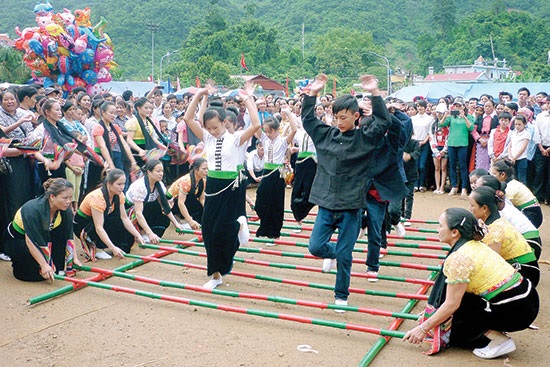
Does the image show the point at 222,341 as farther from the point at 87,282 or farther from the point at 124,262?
the point at 124,262

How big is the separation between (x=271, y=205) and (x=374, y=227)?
167 cm

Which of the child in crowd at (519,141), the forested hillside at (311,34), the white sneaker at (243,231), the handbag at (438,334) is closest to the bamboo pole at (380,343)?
the handbag at (438,334)

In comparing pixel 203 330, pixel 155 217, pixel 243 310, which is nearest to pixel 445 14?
pixel 155 217

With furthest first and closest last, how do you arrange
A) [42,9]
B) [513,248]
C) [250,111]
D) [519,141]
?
[42,9] < [519,141] < [250,111] < [513,248]

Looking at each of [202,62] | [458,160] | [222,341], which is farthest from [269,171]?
[202,62]

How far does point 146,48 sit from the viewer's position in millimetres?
64188

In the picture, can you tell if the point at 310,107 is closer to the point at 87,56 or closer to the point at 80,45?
the point at 80,45

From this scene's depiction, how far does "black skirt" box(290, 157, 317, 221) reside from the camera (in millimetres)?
6699

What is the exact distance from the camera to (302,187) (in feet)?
22.2

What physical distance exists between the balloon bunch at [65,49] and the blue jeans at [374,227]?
8001mm

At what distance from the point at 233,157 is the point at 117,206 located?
171 centimetres

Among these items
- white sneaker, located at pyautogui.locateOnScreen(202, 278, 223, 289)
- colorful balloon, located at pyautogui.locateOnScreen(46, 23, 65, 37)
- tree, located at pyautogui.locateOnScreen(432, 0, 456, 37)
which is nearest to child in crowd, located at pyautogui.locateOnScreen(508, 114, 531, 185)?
white sneaker, located at pyautogui.locateOnScreen(202, 278, 223, 289)

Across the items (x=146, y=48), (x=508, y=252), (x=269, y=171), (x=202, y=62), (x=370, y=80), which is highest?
(x=146, y=48)

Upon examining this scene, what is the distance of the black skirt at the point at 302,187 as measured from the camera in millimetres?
6699
